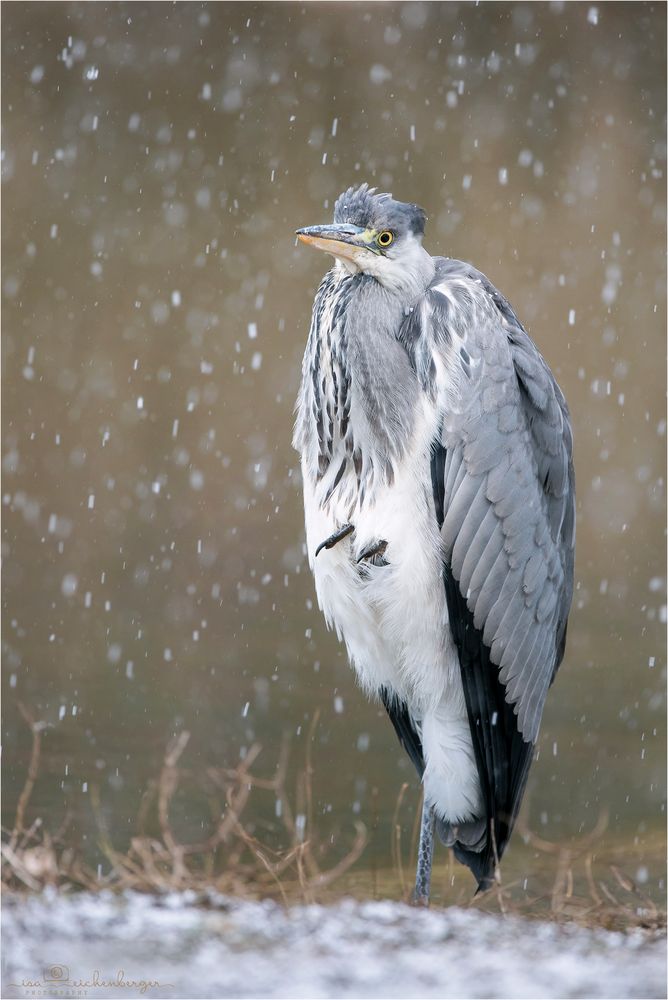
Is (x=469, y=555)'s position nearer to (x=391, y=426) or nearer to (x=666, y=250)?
(x=391, y=426)

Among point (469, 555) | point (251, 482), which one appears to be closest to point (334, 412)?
point (469, 555)

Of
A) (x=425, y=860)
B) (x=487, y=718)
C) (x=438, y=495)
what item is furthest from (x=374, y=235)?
(x=425, y=860)

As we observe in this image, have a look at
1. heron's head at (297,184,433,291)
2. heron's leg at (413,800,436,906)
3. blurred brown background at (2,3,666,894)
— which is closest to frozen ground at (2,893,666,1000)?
heron's leg at (413,800,436,906)

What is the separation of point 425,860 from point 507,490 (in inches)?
28.0

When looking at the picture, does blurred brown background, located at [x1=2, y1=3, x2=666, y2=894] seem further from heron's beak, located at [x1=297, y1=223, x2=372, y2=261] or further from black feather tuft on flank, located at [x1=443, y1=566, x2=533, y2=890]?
heron's beak, located at [x1=297, y1=223, x2=372, y2=261]

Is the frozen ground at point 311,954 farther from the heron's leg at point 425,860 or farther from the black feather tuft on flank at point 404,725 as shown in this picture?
the black feather tuft on flank at point 404,725

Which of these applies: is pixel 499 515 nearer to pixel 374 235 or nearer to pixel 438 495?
pixel 438 495

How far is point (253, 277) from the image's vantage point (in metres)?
6.44

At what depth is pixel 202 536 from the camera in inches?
255

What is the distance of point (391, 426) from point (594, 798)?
9.57 feet

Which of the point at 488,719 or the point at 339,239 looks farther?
the point at 488,719

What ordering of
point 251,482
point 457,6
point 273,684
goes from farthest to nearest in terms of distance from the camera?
point 251,482, point 457,6, point 273,684

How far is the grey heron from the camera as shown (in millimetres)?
2234

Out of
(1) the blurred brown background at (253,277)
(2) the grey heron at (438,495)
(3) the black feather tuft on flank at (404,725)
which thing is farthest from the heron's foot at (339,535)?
(1) the blurred brown background at (253,277)
